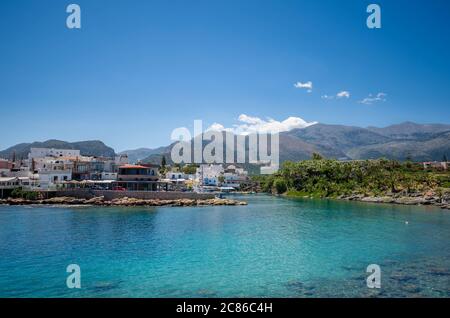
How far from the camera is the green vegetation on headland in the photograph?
6606cm

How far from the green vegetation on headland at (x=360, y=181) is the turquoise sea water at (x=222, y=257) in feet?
109

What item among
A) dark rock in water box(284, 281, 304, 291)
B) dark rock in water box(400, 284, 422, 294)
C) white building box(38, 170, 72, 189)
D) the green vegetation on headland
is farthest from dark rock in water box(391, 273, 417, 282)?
white building box(38, 170, 72, 189)

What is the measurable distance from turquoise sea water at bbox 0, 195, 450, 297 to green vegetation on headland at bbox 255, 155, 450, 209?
3319 centimetres

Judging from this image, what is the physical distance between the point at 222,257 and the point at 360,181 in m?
64.0

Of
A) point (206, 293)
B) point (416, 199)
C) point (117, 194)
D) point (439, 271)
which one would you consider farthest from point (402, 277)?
point (416, 199)

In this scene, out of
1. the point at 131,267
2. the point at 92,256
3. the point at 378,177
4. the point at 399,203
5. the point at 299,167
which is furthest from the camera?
the point at 299,167

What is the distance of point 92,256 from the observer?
68.3 ft

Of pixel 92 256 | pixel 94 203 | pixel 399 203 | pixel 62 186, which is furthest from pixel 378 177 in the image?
pixel 92 256

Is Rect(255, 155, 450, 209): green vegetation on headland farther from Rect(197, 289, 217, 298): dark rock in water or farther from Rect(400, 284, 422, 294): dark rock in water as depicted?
Rect(197, 289, 217, 298): dark rock in water

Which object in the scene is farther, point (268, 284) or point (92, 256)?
point (92, 256)
